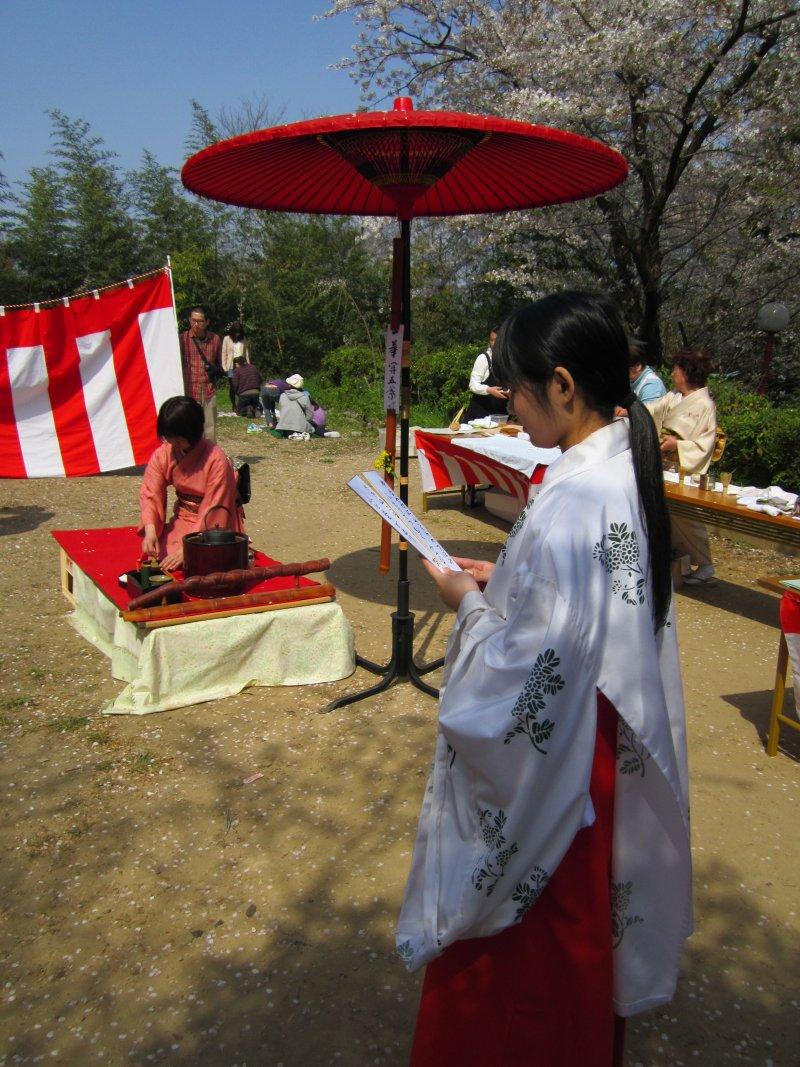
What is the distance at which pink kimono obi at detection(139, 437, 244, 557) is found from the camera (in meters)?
4.58

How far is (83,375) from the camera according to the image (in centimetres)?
841

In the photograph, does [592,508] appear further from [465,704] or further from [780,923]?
[780,923]

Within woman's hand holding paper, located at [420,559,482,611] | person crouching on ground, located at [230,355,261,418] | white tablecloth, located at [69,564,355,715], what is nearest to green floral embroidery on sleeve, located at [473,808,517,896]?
woman's hand holding paper, located at [420,559,482,611]

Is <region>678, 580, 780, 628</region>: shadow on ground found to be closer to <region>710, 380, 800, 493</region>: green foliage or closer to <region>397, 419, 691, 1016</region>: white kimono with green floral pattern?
<region>710, 380, 800, 493</region>: green foliage

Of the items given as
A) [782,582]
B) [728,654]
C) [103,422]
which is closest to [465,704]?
[782,582]

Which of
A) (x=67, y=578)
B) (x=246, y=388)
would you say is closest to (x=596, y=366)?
(x=67, y=578)

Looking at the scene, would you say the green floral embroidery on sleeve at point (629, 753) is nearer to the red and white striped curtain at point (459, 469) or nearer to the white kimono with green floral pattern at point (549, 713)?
the white kimono with green floral pattern at point (549, 713)

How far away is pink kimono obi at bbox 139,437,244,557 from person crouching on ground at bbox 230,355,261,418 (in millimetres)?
10347

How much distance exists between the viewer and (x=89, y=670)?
172 inches

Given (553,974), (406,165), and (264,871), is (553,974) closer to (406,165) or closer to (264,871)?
(264,871)

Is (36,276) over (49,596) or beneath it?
A: over

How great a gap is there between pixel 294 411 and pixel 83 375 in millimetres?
4490

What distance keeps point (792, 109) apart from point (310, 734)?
33.9 ft

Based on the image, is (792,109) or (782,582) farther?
(792,109)
